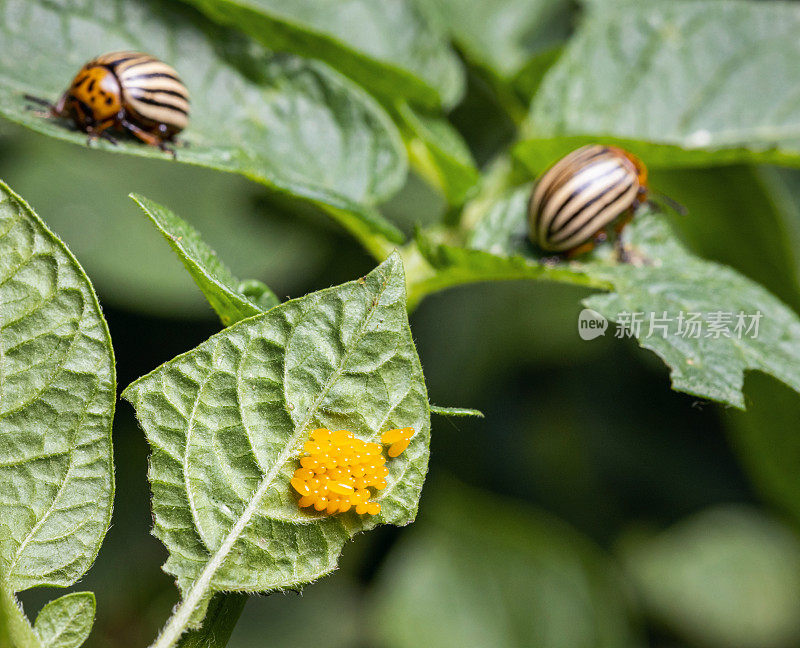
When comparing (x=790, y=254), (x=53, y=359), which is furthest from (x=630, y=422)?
(x=53, y=359)

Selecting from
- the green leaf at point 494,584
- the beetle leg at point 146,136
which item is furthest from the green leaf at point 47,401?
the green leaf at point 494,584

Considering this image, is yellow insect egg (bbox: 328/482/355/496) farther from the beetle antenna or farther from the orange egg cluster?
the beetle antenna

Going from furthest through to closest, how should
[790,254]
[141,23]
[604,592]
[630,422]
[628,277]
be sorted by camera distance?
[630,422], [604,592], [790,254], [141,23], [628,277]

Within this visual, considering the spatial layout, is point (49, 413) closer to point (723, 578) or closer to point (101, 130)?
point (101, 130)

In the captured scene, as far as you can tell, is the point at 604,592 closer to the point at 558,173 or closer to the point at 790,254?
the point at 790,254

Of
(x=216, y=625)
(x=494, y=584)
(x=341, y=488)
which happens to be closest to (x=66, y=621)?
(x=216, y=625)

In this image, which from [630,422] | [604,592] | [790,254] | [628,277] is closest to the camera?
[628,277]

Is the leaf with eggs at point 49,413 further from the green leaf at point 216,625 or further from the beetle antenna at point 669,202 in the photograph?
the beetle antenna at point 669,202
